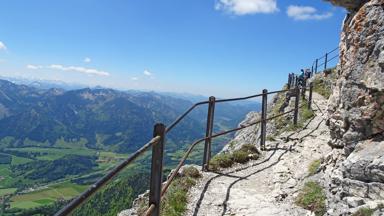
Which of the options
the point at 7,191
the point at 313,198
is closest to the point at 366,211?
the point at 313,198

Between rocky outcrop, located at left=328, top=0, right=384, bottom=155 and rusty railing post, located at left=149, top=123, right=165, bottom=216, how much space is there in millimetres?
4922

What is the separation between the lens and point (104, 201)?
137875mm

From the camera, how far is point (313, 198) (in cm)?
867

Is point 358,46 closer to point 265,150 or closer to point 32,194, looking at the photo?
point 265,150

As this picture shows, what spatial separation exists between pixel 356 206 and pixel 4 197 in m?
195

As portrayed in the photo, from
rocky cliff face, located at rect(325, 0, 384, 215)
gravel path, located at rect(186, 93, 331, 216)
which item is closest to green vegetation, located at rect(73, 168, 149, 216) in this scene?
gravel path, located at rect(186, 93, 331, 216)

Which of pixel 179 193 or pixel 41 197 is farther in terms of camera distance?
pixel 41 197

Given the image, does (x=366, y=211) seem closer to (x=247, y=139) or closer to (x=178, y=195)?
(x=178, y=195)

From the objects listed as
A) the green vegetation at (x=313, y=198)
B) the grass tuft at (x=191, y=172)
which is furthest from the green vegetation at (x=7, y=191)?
the green vegetation at (x=313, y=198)

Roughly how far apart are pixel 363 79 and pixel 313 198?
2.76 m

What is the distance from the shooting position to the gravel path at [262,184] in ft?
28.5

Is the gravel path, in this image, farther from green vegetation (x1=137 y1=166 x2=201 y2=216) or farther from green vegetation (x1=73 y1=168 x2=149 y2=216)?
green vegetation (x1=73 y1=168 x2=149 y2=216)

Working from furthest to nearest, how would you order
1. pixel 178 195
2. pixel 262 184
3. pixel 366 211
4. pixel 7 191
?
pixel 7 191 → pixel 262 184 → pixel 178 195 → pixel 366 211

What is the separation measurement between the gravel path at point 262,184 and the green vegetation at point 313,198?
174mm
